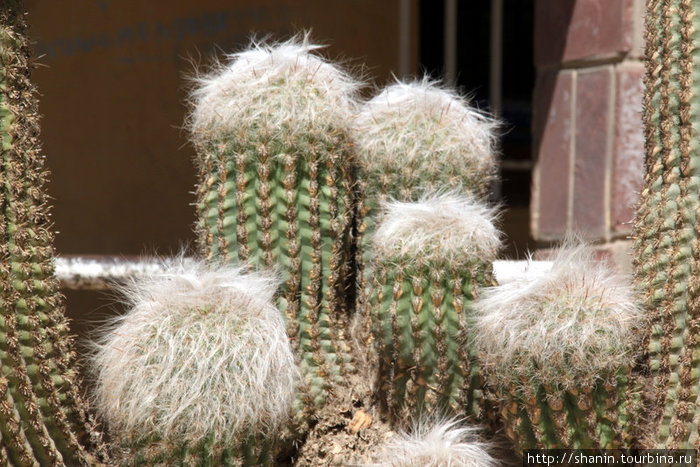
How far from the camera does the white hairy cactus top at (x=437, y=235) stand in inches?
84.7

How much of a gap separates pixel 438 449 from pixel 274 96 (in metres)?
0.97

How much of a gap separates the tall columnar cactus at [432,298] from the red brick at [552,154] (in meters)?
1.88

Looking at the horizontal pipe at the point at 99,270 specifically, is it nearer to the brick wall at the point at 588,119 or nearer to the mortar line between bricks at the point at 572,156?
the brick wall at the point at 588,119

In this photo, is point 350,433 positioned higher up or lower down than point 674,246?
lower down

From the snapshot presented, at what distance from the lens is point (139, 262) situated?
2.83 m

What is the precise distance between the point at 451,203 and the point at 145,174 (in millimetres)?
2814

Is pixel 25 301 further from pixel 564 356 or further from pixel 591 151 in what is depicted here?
pixel 591 151

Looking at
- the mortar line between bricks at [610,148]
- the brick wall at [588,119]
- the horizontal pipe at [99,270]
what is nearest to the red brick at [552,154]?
the brick wall at [588,119]

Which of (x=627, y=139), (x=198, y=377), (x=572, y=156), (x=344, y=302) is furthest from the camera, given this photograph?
(x=572, y=156)

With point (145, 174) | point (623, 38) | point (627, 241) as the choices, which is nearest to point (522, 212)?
point (627, 241)

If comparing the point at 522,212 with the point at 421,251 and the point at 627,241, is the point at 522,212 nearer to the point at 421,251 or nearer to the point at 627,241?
the point at 627,241

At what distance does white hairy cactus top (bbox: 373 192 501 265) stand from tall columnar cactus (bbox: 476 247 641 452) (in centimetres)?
14

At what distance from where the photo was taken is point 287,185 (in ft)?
7.50

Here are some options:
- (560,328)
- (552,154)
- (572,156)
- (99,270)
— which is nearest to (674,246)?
(560,328)
